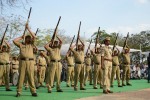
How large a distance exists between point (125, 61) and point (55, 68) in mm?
→ 5437

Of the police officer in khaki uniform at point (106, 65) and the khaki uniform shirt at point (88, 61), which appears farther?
the khaki uniform shirt at point (88, 61)

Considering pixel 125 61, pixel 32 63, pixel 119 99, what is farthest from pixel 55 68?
pixel 125 61

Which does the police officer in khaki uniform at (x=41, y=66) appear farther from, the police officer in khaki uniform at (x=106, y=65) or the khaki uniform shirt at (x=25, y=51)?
the khaki uniform shirt at (x=25, y=51)

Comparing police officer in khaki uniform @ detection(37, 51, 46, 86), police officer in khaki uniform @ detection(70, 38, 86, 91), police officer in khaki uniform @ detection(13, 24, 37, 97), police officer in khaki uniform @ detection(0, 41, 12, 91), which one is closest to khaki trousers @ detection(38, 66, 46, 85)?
police officer in khaki uniform @ detection(37, 51, 46, 86)

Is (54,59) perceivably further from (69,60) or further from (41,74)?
(41,74)

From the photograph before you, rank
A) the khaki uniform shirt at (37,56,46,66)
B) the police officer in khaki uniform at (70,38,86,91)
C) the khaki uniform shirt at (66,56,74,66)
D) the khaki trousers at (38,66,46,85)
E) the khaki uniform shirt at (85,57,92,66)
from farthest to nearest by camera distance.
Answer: the khaki uniform shirt at (85,57,92,66) → the khaki trousers at (38,66,46,85) → the khaki uniform shirt at (37,56,46,66) → the khaki uniform shirt at (66,56,74,66) → the police officer in khaki uniform at (70,38,86,91)

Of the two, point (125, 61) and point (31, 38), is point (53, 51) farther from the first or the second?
point (125, 61)

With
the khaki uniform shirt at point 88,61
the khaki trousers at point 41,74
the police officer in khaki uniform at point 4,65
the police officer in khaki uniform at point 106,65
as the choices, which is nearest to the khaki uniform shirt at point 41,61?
the khaki trousers at point 41,74

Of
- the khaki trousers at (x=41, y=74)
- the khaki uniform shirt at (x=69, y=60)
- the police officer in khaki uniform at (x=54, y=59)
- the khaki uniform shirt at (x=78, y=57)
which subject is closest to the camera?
the police officer in khaki uniform at (x=54, y=59)

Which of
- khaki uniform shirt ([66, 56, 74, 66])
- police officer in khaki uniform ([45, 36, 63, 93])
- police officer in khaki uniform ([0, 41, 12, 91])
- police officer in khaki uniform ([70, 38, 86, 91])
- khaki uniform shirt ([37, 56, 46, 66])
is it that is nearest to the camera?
police officer in khaki uniform ([45, 36, 63, 93])

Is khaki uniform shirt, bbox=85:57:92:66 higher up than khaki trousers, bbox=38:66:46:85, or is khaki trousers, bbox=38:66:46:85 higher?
khaki uniform shirt, bbox=85:57:92:66

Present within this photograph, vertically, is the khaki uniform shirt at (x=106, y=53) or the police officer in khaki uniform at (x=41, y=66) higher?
the khaki uniform shirt at (x=106, y=53)

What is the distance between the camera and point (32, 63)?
11.9 m

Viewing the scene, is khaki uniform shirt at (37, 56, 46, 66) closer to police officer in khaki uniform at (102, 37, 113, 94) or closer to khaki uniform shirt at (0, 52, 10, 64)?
khaki uniform shirt at (0, 52, 10, 64)
